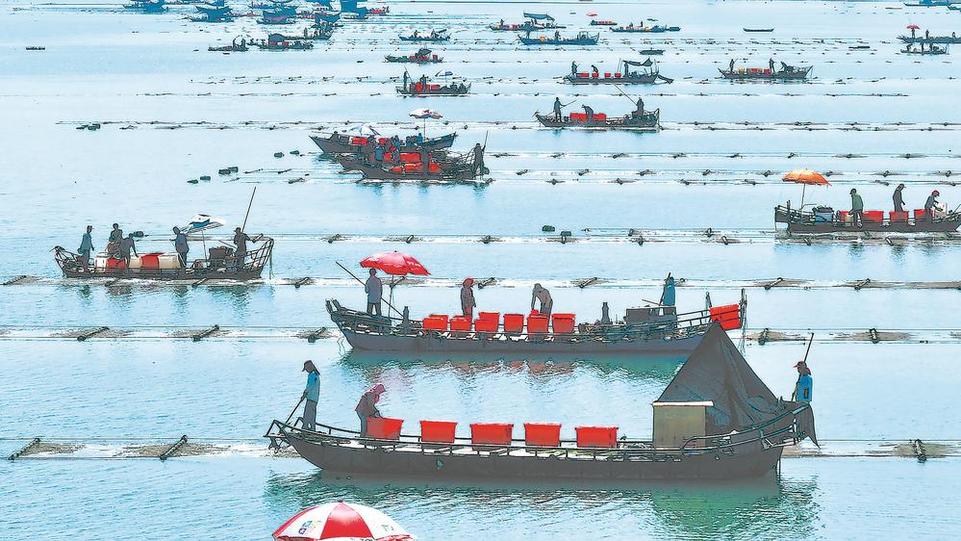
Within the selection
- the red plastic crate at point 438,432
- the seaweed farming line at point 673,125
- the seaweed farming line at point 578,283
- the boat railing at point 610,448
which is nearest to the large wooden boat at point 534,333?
the seaweed farming line at point 578,283

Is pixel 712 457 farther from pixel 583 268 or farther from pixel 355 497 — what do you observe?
pixel 583 268

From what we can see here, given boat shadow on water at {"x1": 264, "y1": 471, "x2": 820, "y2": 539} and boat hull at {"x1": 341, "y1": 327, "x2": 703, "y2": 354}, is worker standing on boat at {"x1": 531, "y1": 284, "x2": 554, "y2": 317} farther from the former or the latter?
boat shadow on water at {"x1": 264, "y1": 471, "x2": 820, "y2": 539}

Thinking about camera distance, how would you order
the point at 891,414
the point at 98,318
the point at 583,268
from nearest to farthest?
the point at 891,414
the point at 98,318
the point at 583,268

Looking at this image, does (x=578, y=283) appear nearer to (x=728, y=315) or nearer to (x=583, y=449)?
(x=728, y=315)

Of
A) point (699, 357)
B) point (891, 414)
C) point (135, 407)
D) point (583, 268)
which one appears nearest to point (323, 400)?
point (135, 407)

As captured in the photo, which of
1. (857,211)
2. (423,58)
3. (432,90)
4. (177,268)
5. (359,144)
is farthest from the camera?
(423,58)

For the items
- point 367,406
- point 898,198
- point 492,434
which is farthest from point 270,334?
point 898,198
